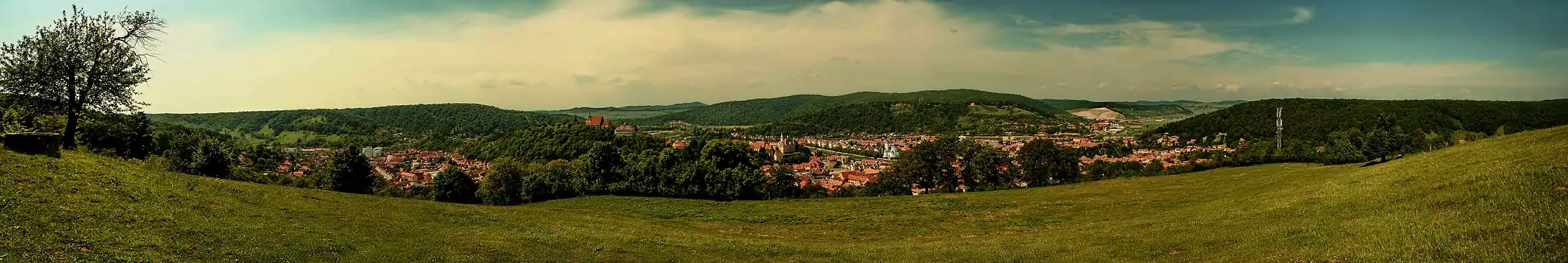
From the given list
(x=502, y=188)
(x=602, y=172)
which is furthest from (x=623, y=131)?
(x=502, y=188)

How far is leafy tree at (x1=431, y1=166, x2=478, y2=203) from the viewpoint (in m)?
33.5

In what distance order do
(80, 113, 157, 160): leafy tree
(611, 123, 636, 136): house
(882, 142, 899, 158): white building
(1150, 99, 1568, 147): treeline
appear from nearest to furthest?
→ (80, 113, 157, 160): leafy tree < (1150, 99, 1568, 147): treeline < (611, 123, 636, 136): house < (882, 142, 899, 158): white building

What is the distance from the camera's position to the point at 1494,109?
94250 mm

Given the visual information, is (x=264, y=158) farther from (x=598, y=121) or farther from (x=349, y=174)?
(x=349, y=174)

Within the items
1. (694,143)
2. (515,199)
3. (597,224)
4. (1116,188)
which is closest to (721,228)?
(597,224)

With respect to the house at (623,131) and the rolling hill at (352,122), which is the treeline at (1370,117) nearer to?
the house at (623,131)

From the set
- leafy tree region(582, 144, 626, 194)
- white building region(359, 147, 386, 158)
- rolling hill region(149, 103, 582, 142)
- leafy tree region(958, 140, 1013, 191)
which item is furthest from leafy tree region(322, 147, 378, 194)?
rolling hill region(149, 103, 582, 142)

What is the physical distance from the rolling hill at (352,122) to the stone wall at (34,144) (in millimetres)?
122108

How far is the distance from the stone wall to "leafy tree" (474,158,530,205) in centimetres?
1655

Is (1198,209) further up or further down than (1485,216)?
further down

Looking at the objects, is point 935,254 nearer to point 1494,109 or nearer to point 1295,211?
point 1295,211

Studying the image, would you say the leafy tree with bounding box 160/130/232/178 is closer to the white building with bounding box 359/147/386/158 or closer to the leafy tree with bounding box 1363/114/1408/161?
the leafy tree with bounding box 1363/114/1408/161

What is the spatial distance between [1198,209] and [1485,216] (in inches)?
522

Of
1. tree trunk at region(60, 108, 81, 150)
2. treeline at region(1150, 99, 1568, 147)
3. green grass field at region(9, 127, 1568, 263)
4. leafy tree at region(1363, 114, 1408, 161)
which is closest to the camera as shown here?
green grass field at region(9, 127, 1568, 263)
